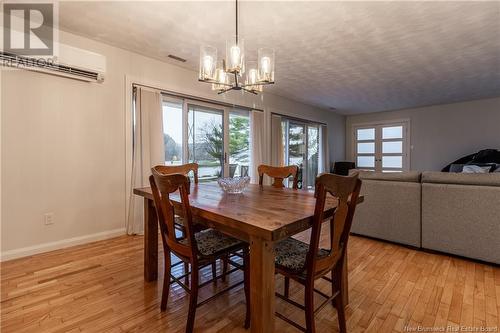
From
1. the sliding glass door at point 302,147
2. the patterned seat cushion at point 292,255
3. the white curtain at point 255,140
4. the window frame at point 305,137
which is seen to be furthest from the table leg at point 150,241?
the sliding glass door at point 302,147

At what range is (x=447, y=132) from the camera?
19.4 ft

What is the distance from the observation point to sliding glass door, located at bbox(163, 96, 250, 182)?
3623 mm

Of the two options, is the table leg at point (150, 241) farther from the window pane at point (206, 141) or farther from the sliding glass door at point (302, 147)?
the sliding glass door at point (302, 147)

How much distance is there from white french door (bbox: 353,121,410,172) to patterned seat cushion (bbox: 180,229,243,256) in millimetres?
6433

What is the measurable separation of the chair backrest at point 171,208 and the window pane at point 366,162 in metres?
6.86

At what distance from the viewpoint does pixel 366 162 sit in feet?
23.8

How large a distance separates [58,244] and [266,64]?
111 inches

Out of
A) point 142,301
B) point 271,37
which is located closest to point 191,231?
point 142,301

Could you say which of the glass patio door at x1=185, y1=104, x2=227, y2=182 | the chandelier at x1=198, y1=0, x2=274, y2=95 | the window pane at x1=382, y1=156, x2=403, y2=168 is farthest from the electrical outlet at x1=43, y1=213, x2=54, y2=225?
the window pane at x1=382, y1=156, x2=403, y2=168

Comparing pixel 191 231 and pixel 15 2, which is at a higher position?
pixel 15 2

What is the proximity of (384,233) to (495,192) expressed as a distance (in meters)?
1.06

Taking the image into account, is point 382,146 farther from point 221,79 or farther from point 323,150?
point 221,79

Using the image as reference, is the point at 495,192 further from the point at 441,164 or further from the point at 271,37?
the point at 441,164

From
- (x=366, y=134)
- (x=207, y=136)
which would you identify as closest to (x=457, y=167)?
(x=366, y=134)
